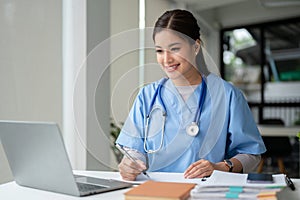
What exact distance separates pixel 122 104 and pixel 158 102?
0.14 meters

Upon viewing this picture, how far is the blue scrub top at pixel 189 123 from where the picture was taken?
4.81ft

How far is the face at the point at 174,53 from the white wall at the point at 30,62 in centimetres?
114

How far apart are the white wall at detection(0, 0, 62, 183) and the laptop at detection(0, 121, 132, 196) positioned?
3.26 ft

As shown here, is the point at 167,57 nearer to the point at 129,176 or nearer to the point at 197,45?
the point at 197,45

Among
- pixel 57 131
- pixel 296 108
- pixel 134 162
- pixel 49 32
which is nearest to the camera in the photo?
pixel 57 131

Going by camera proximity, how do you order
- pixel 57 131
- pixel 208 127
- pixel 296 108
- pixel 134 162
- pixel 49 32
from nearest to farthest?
1. pixel 57 131
2. pixel 134 162
3. pixel 208 127
4. pixel 49 32
5. pixel 296 108

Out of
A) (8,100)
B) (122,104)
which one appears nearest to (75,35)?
(8,100)

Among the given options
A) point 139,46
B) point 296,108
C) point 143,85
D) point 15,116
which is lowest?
point 296,108

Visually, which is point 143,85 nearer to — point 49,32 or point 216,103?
point 216,103

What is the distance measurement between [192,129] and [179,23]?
1.16ft

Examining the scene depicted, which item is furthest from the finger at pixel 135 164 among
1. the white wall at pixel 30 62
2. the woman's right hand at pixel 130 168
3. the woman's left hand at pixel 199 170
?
the white wall at pixel 30 62

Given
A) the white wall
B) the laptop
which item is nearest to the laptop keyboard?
the laptop

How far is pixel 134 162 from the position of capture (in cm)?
137

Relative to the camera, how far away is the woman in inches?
55.6
